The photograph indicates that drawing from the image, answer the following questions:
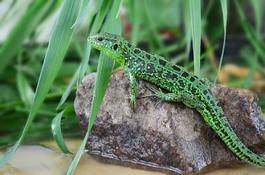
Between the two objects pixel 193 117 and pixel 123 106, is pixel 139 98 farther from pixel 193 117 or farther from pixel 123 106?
pixel 193 117

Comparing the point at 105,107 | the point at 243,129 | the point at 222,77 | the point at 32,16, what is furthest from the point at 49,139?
the point at 222,77

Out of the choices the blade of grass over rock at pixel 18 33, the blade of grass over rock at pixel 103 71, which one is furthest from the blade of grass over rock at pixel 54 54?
the blade of grass over rock at pixel 18 33

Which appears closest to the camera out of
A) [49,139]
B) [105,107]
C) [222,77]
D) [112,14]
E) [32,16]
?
[112,14]

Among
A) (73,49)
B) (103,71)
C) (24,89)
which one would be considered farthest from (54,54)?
(73,49)

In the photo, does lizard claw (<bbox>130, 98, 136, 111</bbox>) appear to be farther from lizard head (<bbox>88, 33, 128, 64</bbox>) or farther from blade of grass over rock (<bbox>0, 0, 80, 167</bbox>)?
blade of grass over rock (<bbox>0, 0, 80, 167</bbox>)

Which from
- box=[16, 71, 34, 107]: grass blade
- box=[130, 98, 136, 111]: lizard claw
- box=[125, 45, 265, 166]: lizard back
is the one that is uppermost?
box=[125, 45, 265, 166]: lizard back

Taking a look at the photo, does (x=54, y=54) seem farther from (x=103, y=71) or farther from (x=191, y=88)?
(x=191, y=88)

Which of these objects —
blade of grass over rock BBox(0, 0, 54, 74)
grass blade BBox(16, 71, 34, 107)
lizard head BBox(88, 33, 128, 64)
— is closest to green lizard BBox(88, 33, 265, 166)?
lizard head BBox(88, 33, 128, 64)

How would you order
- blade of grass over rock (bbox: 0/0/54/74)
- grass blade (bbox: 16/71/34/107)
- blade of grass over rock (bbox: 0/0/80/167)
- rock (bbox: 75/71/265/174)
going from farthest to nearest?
grass blade (bbox: 16/71/34/107)
blade of grass over rock (bbox: 0/0/54/74)
rock (bbox: 75/71/265/174)
blade of grass over rock (bbox: 0/0/80/167)
